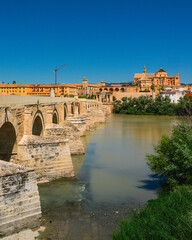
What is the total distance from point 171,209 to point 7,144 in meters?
7.37

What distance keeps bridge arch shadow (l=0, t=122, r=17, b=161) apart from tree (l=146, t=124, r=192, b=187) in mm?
5564

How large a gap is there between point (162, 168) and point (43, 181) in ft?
15.7

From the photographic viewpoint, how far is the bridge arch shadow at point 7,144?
1059cm

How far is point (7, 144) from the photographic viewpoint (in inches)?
421

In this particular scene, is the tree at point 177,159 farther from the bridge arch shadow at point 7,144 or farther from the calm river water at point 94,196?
the bridge arch shadow at point 7,144

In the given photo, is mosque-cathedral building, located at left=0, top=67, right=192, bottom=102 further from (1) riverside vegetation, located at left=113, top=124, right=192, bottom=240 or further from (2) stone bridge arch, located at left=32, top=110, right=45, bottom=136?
(1) riverside vegetation, located at left=113, top=124, right=192, bottom=240

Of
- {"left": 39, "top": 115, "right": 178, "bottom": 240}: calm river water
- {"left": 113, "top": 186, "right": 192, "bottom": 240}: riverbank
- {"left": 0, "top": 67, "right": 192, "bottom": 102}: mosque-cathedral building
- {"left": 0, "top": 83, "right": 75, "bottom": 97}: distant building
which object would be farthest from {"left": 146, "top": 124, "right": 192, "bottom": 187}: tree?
{"left": 0, "top": 67, "right": 192, "bottom": 102}: mosque-cathedral building

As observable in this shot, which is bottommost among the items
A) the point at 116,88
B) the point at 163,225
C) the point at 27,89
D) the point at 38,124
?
the point at 163,225

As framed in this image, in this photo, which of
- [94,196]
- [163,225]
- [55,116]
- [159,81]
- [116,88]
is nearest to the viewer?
[163,225]

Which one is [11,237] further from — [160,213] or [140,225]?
[160,213]

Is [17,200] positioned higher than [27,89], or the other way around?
[27,89]

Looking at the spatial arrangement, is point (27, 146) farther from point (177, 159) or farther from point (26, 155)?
point (177, 159)

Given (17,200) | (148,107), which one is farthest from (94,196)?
(148,107)

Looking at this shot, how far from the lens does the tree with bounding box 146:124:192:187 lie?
849 centimetres
